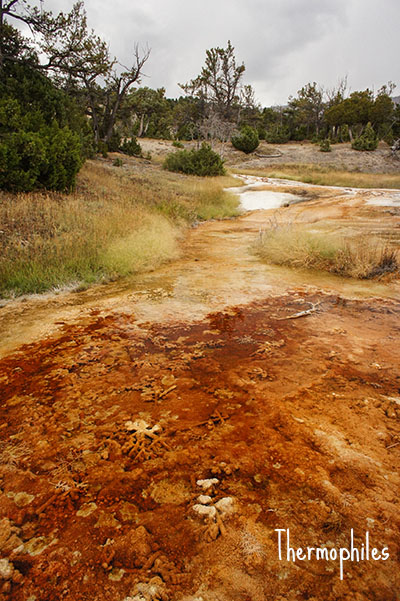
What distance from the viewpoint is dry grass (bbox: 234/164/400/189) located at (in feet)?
63.0

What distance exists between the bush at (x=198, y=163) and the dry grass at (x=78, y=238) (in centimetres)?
1087

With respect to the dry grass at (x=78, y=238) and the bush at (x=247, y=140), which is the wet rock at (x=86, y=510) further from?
the bush at (x=247, y=140)

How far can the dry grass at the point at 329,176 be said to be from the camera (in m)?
19.2

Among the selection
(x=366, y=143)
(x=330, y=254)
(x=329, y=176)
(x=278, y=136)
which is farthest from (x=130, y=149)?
(x=330, y=254)

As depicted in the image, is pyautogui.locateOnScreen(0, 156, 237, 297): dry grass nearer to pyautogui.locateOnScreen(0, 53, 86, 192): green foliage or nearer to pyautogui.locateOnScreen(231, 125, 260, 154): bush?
pyautogui.locateOnScreen(0, 53, 86, 192): green foliage

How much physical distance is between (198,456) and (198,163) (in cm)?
2017

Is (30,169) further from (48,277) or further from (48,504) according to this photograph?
(48,504)

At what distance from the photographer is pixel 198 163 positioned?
19.6 meters

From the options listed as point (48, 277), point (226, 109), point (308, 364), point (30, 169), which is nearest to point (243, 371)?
point (308, 364)

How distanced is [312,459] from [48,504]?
1300mm

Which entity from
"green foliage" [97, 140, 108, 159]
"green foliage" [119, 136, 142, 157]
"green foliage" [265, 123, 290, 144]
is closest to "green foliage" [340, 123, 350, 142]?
"green foliage" [265, 123, 290, 144]

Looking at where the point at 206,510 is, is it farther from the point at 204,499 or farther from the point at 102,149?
the point at 102,149

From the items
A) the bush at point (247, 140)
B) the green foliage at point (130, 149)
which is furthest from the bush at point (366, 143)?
the green foliage at point (130, 149)

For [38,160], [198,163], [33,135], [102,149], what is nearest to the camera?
[38,160]
